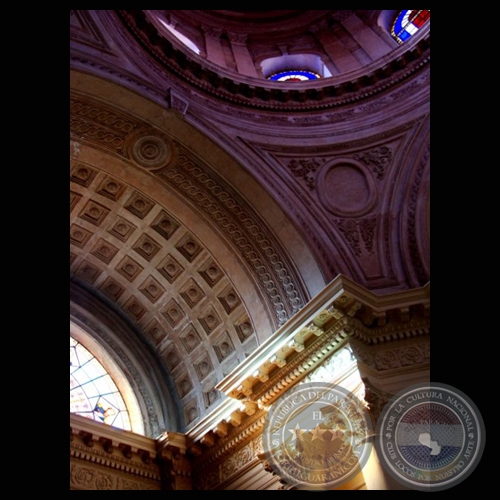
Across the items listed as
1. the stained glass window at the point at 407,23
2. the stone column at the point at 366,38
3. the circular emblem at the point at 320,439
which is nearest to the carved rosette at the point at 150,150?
the circular emblem at the point at 320,439

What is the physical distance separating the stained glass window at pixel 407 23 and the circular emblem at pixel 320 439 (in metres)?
11.0

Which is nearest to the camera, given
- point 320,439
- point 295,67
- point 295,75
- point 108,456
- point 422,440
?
point 422,440

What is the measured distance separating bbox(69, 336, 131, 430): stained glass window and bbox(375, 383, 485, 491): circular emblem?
663 cm

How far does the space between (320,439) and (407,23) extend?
12.6 meters

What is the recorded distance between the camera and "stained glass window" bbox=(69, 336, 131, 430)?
45.5 feet

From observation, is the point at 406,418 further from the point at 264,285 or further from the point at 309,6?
the point at 309,6

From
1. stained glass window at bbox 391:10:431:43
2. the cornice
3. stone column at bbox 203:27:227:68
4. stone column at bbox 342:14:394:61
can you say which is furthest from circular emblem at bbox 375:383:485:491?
stained glass window at bbox 391:10:431:43

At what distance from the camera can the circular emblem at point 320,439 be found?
384 inches

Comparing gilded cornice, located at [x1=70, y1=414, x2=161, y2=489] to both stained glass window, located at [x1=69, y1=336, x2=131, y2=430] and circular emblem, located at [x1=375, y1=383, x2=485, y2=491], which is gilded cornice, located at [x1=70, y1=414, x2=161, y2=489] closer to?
stained glass window, located at [x1=69, y1=336, x2=131, y2=430]

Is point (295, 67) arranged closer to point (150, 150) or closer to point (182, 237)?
point (150, 150)

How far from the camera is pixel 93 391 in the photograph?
14.2 metres

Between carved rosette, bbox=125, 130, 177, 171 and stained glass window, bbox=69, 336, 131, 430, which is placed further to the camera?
stained glass window, bbox=69, 336, 131, 430

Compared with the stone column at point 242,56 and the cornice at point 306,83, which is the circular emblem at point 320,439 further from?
the stone column at point 242,56

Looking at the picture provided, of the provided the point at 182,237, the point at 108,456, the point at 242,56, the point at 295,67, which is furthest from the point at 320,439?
the point at 295,67
